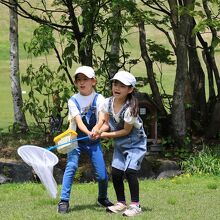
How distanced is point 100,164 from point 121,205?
1.54 feet

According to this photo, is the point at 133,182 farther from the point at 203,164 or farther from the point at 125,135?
the point at 203,164

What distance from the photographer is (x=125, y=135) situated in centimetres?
559

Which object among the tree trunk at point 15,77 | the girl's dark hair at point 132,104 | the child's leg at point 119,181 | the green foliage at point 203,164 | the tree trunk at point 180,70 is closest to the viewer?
the girl's dark hair at point 132,104

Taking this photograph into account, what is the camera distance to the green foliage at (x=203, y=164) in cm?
943

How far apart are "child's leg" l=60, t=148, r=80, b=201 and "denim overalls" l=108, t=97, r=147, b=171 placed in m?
0.42

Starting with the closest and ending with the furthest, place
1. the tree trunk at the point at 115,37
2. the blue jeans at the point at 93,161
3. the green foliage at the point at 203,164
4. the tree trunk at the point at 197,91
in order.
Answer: the blue jeans at the point at 93,161 < the green foliage at the point at 203,164 < the tree trunk at the point at 115,37 < the tree trunk at the point at 197,91

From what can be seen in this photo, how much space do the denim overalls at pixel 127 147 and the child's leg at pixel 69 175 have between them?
1.38 feet

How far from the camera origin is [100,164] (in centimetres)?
584

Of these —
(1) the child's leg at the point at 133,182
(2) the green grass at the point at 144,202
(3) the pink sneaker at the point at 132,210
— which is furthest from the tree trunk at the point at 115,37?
(3) the pink sneaker at the point at 132,210

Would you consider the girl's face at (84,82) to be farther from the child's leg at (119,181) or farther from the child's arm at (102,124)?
A: the child's leg at (119,181)

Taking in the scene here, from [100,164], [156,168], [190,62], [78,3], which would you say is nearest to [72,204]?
[100,164]

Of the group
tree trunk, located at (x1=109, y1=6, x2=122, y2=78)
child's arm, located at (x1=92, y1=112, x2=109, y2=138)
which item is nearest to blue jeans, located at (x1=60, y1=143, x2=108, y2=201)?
child's arm, located at (x1=92, y1=112, x2=109, y2=138)

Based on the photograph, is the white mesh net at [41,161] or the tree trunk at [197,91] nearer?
the white mesh net at [41,161]

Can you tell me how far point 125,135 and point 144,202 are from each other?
1035 mm
